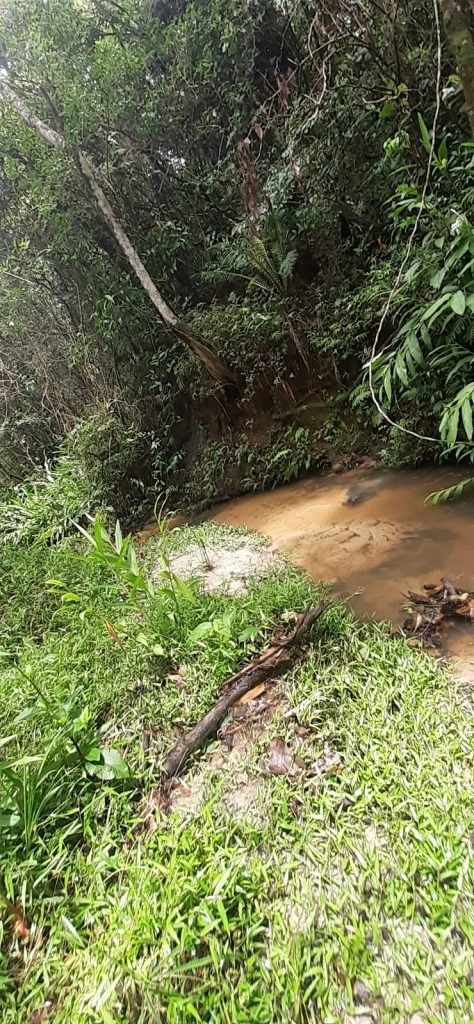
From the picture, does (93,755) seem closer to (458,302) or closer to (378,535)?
(378,535)

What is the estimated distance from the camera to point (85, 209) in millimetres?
5879

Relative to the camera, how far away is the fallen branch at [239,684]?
176 centimetres

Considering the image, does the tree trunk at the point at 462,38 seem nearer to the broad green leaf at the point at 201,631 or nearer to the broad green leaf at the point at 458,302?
the broad green leaf at the point at 458,302

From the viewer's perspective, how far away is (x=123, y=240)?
222 inches

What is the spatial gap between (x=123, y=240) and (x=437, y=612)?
5.73 m

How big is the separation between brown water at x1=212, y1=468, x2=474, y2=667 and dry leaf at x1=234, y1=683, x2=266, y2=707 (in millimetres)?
652

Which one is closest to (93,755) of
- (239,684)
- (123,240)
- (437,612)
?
(239,684)

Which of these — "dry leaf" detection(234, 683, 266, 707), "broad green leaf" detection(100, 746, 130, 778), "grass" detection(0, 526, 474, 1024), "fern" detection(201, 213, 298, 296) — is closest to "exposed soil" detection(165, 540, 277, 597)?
"grass" detection(0, 526, 474, 1024)

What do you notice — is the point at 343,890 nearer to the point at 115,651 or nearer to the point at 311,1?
the point at 115,651

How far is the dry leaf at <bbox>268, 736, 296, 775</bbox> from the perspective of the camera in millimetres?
1620

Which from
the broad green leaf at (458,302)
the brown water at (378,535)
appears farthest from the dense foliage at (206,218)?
the broad green leaf at (458,302)

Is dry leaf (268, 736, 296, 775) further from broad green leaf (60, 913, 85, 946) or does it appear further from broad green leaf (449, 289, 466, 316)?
broad green leaf (449, 289, 466, 316)

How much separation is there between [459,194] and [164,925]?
13.7 feet

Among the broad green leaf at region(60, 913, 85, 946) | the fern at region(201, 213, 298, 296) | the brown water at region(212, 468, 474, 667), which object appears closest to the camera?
the broad green leaf at region(60, 913, 85, 946)
